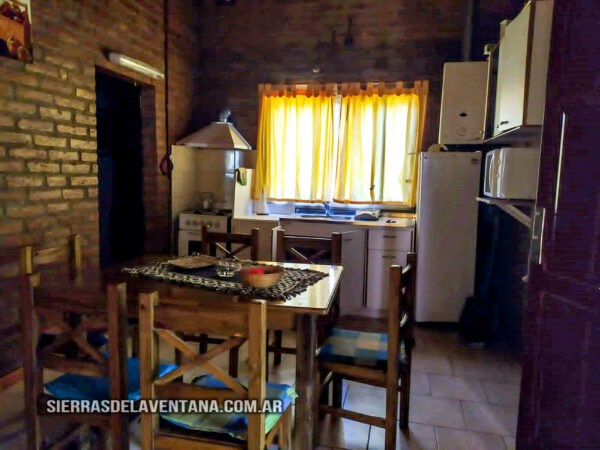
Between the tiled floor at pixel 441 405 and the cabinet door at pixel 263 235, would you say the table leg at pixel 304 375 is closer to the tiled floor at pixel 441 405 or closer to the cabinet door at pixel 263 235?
the tiled floor at pixel 441 405

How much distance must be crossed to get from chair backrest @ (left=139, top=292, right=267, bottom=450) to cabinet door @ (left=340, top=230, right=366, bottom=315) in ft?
8.16

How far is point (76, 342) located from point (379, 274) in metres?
2.67

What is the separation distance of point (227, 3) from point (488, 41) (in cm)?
225

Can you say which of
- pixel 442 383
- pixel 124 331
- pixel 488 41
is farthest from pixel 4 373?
pixel 488 41

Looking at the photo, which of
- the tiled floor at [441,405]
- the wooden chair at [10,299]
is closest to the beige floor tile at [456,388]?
the tiled floor at [441,405]

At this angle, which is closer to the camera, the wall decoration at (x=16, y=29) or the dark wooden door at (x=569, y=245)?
the dark wooden door at (x=569, y=245)

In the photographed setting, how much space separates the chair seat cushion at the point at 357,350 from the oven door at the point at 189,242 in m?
2.31

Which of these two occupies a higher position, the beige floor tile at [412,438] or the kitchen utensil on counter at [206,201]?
the kitchen utensil on counter at [206,201]

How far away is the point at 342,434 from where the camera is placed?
2.12 metres

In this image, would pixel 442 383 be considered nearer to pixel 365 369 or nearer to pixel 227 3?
pixel 365 369

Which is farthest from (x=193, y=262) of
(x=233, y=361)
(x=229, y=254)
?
(x=233, y=361)

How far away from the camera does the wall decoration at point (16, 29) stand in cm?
231

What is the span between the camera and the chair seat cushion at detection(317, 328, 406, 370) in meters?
1.91

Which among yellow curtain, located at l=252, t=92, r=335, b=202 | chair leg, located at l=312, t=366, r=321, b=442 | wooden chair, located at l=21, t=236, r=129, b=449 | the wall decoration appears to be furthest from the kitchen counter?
wooden chair, located at l=21, t=236, r=129, b=449
